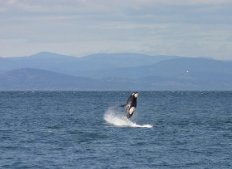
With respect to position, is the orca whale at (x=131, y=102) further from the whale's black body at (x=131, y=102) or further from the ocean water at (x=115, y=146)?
the ocean water at (x=115, y=146)

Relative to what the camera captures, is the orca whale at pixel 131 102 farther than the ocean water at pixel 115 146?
Yes

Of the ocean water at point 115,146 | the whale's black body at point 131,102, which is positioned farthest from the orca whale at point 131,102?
the ocean water at point 115,146

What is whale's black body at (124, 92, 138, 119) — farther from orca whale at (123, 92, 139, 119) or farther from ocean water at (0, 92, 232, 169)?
ocean water at (0, 92, 232, 169)

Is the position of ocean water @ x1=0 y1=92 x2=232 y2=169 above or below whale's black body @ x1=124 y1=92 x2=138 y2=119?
below

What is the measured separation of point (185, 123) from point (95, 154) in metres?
33.5

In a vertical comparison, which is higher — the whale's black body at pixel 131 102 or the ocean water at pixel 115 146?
the whale's black body at pixel 131 102

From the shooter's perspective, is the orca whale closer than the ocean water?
No

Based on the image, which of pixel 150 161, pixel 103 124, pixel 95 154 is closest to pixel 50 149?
pixel 95 154

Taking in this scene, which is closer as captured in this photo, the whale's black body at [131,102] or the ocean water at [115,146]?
the ocean water at [115,146]

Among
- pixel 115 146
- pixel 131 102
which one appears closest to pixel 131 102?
pixel 131 102

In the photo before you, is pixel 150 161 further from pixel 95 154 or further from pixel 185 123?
pixel 185 123

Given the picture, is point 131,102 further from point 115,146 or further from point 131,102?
point 115,146

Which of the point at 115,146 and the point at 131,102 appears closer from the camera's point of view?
the point at 115,146

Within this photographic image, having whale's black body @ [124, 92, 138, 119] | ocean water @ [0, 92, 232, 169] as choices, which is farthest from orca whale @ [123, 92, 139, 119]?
ocean water @ [0, 92, 232, 169]
